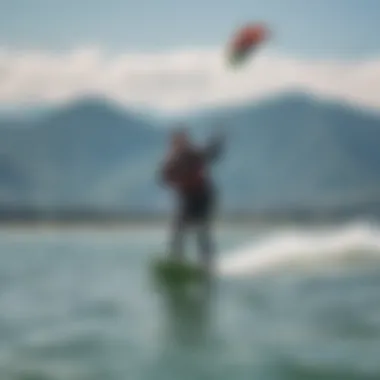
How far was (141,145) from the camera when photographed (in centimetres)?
131

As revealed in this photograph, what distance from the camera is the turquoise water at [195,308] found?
1237 mm

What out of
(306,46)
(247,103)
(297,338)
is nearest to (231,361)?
(297,338)

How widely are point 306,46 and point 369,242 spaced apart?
33 centimetres

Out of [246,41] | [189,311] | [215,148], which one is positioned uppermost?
[246,41]

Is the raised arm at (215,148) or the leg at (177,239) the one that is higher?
the raised arm at (215,148)

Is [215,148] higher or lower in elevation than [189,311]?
higher

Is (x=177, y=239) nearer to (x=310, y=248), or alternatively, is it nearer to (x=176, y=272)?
(x=176, y=272)

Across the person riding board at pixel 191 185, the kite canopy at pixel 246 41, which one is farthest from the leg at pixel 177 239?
the kite canopy at pixel 246 41

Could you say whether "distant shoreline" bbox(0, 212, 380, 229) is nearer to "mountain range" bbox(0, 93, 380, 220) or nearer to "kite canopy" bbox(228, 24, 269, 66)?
"mountain range" bbox(0, 93, 380, 220)

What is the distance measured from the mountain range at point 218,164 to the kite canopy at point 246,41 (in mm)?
79

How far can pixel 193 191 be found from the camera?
1.30 meters

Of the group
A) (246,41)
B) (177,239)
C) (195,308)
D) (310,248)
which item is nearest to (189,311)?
(195,308)

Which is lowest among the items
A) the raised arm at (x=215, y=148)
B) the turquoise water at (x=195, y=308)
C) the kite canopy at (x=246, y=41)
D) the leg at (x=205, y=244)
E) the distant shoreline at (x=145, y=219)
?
the turquoise water at (x=195, y=308)

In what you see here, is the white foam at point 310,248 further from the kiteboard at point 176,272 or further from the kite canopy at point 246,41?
the kite canopy at point 246,41
